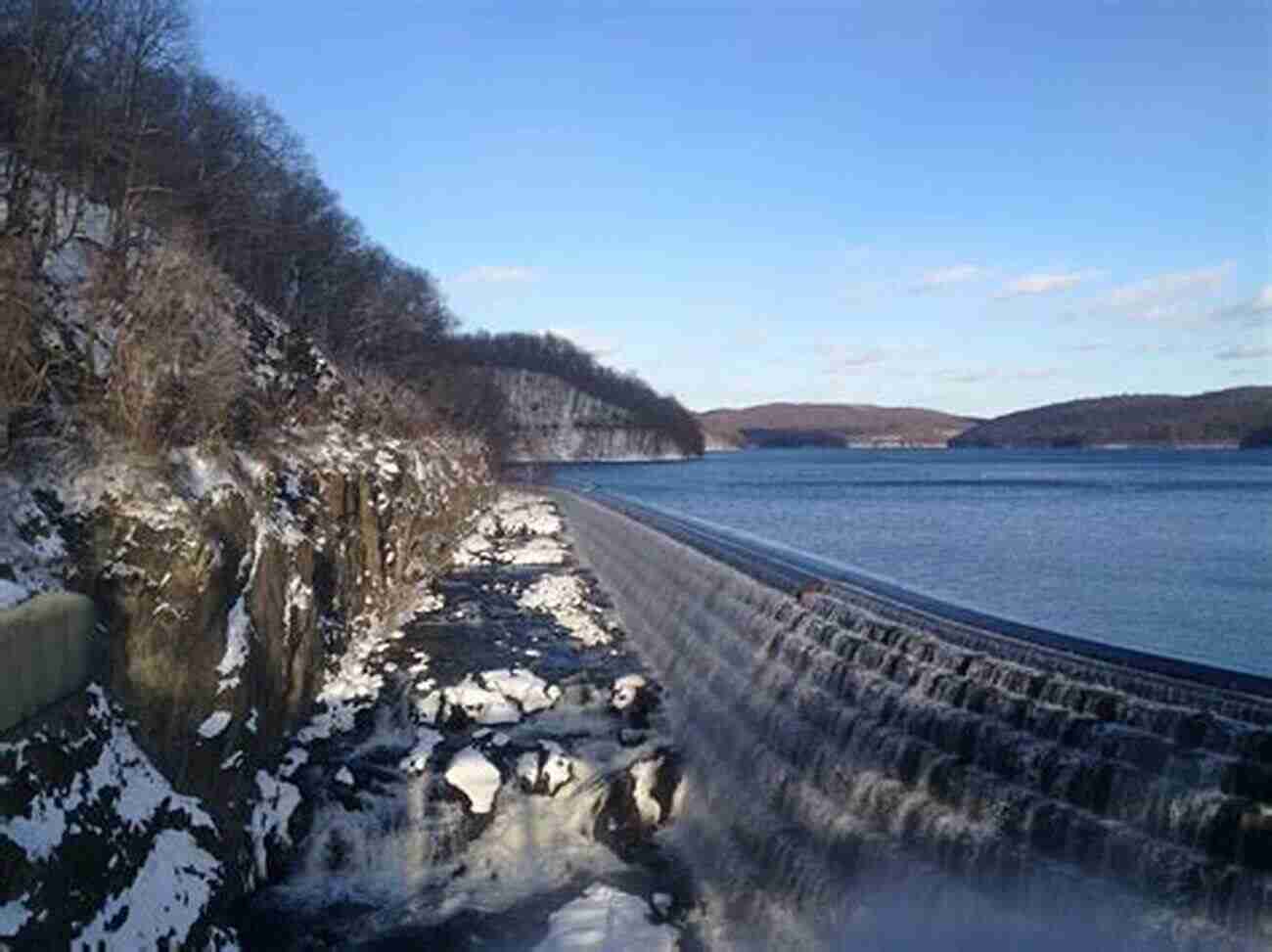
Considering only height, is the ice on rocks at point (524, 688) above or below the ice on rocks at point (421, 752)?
above

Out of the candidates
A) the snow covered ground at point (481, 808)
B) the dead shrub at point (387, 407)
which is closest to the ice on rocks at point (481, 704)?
the snow covered ground at point (481, 808)

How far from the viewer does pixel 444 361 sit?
76.5 metres

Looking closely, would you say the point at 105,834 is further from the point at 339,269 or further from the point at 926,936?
the point at 339,269

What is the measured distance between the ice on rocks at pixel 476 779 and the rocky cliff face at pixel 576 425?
15662 cm

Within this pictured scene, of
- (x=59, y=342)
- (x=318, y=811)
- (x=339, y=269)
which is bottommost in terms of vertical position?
(x=318, y=811)

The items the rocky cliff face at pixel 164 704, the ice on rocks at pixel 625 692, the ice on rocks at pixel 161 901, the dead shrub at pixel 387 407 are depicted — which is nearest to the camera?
the rocky cliff face at pixel 164 704

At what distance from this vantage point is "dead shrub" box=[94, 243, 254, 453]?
16.3 m

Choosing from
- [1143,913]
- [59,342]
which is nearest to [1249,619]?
[1143,913]

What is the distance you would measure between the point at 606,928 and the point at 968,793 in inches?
194

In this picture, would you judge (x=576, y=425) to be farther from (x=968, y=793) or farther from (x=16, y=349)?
(x=968, y=793)

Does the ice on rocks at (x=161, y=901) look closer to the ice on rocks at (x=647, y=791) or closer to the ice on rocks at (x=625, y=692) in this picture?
the ice on rocks at (x=647, y=791)

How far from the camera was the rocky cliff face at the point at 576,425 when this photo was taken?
182m

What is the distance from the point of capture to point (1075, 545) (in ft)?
121

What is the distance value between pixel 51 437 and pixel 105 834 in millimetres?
5797
